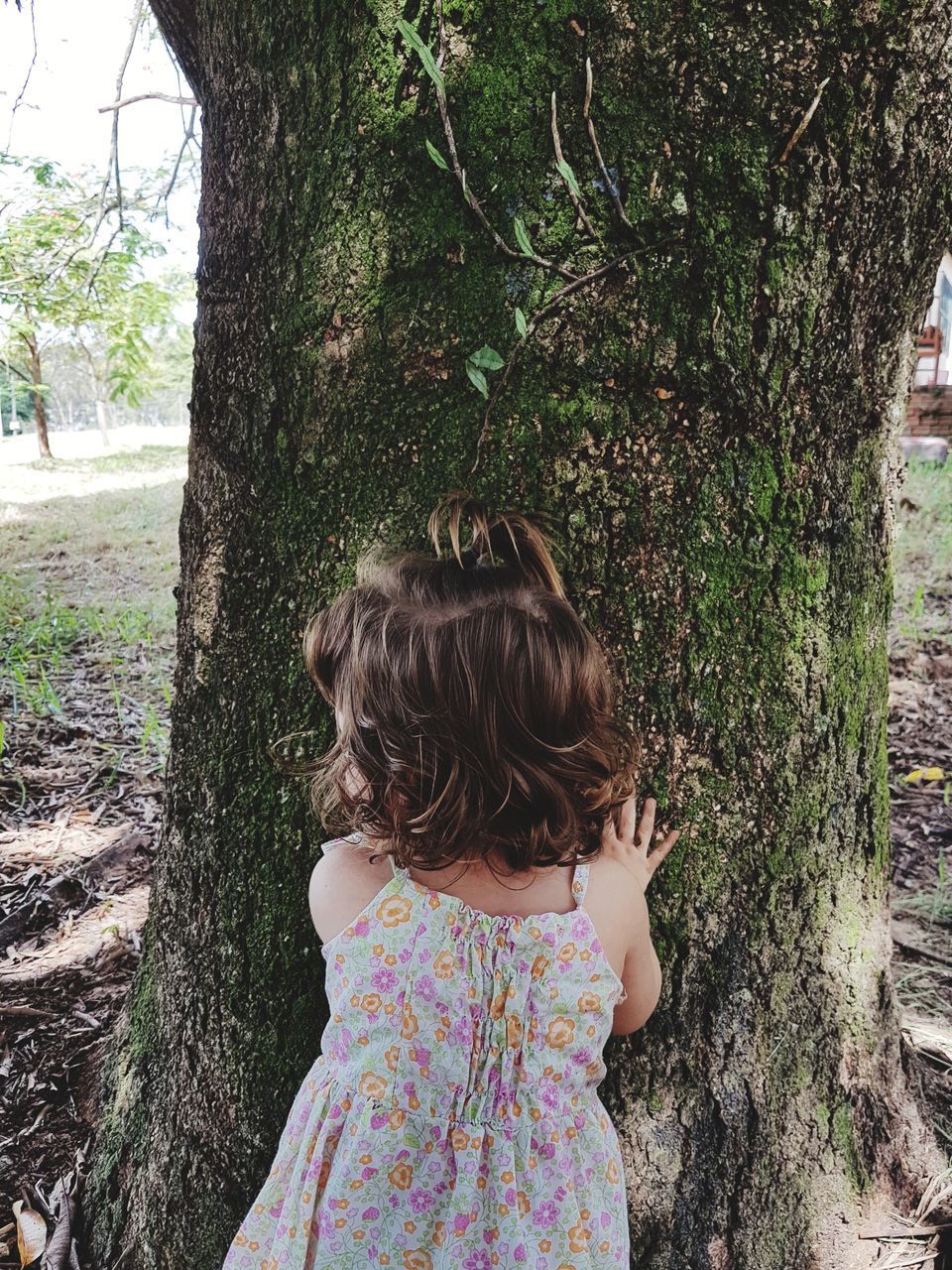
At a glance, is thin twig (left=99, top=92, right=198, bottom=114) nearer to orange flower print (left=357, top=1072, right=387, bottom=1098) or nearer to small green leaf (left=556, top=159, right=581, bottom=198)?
small green leaf (left=556, top=159, right=581, bottom=198)

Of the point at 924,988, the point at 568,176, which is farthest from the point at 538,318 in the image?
the point at 924,988

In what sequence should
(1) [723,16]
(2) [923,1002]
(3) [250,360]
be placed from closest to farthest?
(1) [723,16] → (3) [250,360] → (2) [923,1002]

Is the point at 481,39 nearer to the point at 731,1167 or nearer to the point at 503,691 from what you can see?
the point at 503,691

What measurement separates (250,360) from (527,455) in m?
0.54

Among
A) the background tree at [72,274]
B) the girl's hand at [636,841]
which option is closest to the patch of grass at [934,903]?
the girl's hand at [636,841]

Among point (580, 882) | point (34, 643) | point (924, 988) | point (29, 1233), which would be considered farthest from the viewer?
point (34, 643)

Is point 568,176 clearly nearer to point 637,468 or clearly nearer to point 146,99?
point 637,468

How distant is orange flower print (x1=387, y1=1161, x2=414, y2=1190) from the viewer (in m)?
1.35

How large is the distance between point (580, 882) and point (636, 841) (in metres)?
0.13

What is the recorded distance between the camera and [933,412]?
35.1ft

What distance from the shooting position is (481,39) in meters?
1.31

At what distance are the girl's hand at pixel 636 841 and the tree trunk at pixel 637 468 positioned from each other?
4cm

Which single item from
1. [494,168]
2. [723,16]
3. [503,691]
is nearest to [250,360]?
[494,168]

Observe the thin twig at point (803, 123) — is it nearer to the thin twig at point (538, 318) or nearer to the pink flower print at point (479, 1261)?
the thin twig at point (538, 318)
